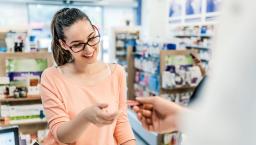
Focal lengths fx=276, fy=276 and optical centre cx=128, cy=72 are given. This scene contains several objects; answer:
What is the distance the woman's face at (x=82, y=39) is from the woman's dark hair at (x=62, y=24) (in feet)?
0.08

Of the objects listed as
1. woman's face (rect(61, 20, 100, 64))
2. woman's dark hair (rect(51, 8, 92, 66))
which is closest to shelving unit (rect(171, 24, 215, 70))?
woman's dark hair (rect(51, 8, 92, 66))

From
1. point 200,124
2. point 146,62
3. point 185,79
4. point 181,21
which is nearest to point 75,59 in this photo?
point 200,124

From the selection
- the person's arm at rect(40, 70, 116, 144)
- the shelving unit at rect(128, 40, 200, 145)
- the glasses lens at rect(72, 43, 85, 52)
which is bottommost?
the shelving unit at rect(128, 40, 200, 145)

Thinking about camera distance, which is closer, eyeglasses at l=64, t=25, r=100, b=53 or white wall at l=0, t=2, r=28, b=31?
eyeglasses at l=64, t=25, r=100, b=53

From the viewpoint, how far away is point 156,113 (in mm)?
784

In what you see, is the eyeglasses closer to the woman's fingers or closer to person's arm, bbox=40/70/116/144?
person's arm, bbox=40/70/116/144

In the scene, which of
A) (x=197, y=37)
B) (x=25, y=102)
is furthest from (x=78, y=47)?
(x=197, y=37)

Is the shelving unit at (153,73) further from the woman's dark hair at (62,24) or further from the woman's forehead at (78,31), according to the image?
the woman's forehead at (78,31)

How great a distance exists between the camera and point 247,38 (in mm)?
337

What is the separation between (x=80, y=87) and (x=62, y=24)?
0.89 feet

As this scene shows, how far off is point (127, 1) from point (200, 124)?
12740 mm

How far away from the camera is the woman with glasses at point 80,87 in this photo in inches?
43.1

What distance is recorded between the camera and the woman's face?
3.64 ft

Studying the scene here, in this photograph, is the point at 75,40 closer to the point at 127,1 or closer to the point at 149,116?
the point at 149,116
